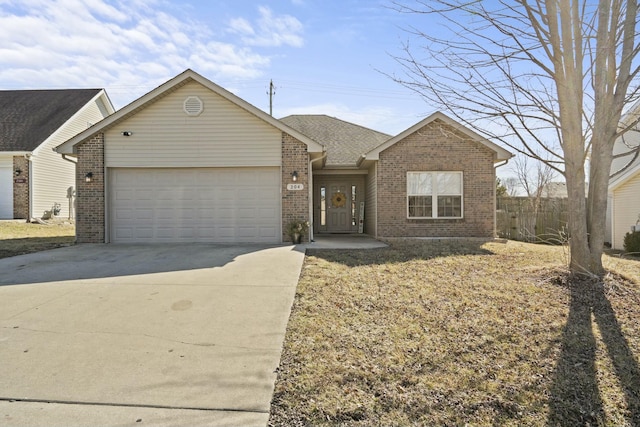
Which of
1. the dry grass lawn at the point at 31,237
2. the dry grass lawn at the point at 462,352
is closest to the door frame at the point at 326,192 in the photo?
the dry grass lawn at the point at 31,237

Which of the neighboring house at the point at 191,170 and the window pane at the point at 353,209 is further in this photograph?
the window pane at the point at 353,209

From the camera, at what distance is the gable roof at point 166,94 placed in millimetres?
10727

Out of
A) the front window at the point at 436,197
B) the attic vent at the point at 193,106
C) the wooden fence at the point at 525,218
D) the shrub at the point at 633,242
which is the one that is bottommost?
the shrub at the point at 633,242

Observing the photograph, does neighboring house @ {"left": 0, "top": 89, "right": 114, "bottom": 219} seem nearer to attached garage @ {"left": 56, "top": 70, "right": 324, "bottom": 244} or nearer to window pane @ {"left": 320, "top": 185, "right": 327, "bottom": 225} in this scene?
attached garage @ {"left": 56, "top": 70, "right": 324, "bottom": 244}

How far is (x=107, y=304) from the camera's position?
4.89 metres

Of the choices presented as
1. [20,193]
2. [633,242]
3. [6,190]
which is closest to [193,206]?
[20,193]

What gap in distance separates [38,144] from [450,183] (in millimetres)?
17388

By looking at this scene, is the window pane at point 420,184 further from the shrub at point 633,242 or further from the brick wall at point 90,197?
the brick wall at point 90,197

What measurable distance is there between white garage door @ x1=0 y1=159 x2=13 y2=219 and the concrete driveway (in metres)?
11.9

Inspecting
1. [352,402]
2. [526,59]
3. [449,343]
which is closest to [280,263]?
[449,343]

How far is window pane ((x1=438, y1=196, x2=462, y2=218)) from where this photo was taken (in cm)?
1239

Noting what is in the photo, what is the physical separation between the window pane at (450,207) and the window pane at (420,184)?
0.52m

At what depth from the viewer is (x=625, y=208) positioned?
13789 mm

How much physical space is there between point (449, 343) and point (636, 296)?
347 cm
